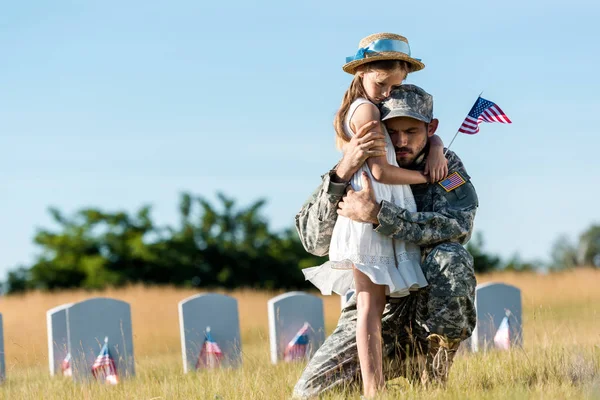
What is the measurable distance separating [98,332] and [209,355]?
1.16 m

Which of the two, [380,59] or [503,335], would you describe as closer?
[380,59]

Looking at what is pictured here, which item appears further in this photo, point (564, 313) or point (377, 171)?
point (564, 313)

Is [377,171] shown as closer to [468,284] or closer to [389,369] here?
[468,284]

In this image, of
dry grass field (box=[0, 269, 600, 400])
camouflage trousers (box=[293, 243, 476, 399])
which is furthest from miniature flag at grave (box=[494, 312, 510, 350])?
camouflage trousers (box=[293, 243, 476, 399])

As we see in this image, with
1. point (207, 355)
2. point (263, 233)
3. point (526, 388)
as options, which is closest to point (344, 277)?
point (526, 388)

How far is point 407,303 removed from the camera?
15.6 feet

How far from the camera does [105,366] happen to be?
7.39 metres

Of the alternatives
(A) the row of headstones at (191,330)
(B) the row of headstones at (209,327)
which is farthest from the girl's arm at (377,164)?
(A) the row of headstones at (191,330)

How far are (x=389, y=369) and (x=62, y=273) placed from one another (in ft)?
67.0

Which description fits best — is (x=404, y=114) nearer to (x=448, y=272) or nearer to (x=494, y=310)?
(x=448, y=272)

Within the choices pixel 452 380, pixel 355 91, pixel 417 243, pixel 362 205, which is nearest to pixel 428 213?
pixel 417 243

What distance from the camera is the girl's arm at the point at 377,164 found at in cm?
432

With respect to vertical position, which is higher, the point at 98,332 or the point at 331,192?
the point at 331,192

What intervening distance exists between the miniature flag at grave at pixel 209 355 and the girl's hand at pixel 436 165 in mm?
4081
